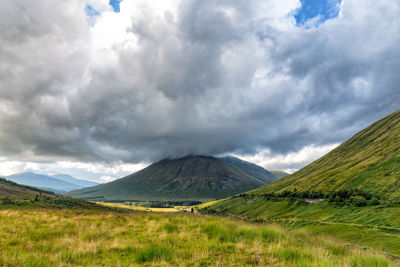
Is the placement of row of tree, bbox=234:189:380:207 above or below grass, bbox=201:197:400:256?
above

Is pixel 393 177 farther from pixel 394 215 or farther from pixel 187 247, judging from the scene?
pixel 187 247

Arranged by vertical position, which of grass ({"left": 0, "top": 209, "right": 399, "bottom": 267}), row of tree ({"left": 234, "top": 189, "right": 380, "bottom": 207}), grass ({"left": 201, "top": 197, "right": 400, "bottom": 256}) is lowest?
grass ({"left": 201, "top": 197, "right": 400, "bottom": 256})

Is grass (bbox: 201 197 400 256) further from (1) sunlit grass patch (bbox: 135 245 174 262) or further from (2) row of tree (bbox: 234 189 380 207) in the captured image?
(1) sunlit grass patch (bbox: 135 245 174 262)

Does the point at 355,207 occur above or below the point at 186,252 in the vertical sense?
below

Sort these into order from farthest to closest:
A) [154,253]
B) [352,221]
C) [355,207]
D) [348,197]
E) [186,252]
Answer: [348,197] → [355,207] → [352,221] → [186,252] → [154,253]

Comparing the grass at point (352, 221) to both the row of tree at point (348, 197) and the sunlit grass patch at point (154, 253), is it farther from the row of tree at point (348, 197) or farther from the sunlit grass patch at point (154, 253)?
the sunlit grass patch at point (154, 253)

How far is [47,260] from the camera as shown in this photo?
20.8 ft

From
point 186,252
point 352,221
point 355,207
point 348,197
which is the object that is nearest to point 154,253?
point 186,252

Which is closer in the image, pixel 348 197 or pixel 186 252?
pixel 186 252

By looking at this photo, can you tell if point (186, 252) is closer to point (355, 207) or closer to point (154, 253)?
point (154, 253)

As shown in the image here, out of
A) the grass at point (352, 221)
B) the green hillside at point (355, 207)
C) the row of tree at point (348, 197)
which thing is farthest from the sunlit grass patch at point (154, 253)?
the row of tree at point (348, 197)

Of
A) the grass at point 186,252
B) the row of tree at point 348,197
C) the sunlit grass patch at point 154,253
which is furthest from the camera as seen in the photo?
the row of tree at point 348,197

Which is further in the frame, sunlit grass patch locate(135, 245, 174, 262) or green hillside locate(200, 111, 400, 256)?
green hillside locate(200, 111, 400, 256)

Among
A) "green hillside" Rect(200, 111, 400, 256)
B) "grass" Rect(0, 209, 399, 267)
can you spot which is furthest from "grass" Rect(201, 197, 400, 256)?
"grass" Rect(0, 209, 399, 267)
